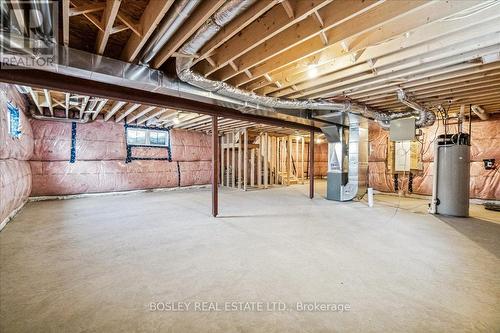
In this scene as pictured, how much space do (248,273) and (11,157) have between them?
14.3 ft

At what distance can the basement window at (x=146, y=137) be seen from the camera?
→ 6.74 meters

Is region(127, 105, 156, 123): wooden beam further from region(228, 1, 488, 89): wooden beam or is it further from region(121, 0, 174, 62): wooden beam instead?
region(228, 1, 488, 89): wooden beam

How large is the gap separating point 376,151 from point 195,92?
644 centimetres

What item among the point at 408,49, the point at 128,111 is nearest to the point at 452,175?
the point at 408,49

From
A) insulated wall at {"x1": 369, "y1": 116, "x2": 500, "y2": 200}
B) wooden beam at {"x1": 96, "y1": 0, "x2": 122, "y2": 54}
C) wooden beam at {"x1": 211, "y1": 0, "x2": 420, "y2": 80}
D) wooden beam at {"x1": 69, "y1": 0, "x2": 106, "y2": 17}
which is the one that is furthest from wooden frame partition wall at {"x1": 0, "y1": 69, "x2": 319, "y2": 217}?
insulated wall at {"x1": 369, "y1": 116, "x2": 500, "y2": 200}

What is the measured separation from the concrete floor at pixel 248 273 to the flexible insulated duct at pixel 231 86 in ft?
6.52

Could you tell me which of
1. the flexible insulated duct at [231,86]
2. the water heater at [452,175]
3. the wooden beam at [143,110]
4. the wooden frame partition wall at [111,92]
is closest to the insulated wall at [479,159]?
the flexible insulated duct at [231,86]

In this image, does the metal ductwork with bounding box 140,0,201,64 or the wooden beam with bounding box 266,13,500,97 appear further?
the wooden beam with bounding box 266,13,500,97

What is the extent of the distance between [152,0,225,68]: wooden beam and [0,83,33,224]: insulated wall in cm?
272

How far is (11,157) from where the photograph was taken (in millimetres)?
3580

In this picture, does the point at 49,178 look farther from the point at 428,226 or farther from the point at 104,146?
the point at 428,226

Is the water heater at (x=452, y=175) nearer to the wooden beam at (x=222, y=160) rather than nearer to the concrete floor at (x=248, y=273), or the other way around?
the concrete floor at (x=248, y=273)

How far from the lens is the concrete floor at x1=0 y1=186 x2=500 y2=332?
4.47 feet

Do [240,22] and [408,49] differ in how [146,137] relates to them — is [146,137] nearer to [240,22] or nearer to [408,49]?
[240,22]
